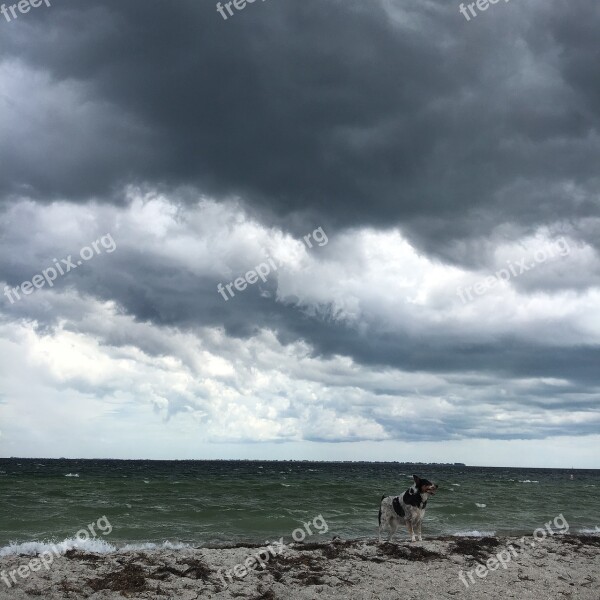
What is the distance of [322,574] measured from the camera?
42.1 feet

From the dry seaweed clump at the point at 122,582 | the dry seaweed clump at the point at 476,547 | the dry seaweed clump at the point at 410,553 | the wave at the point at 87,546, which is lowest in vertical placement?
the wave at the point at 87,546

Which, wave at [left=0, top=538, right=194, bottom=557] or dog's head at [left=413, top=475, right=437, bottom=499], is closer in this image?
dog's head at [left=413, top=475, right=437, bottom=499]

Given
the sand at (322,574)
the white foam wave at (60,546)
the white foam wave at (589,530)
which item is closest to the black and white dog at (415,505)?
the sand at (322,574)

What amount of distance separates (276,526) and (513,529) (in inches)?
403

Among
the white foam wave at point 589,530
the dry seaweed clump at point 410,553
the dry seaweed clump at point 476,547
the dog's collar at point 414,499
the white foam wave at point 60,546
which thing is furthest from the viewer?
the white foam wave at point 589,530

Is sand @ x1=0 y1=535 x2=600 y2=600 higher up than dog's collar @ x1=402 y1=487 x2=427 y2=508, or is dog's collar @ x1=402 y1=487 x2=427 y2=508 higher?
dog's collar @ x1=402 y1=487 x2=427 y2=508

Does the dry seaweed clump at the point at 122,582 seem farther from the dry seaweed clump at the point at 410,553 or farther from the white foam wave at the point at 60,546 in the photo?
the dry seaweed clump at the point at 410,553

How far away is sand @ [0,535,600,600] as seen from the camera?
11500 millimetres

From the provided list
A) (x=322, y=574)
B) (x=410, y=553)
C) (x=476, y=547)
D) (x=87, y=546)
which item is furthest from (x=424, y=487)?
(x=87, y=546)

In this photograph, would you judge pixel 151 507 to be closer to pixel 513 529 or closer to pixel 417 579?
→ pixel 513 529

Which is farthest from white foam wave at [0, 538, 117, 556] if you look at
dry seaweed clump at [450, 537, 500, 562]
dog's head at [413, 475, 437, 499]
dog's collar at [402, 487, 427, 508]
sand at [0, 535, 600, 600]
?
dry seaweed clump at [450, 537, 500, 562]

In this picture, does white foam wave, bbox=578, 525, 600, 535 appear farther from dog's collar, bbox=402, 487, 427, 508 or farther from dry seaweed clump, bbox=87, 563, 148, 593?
dry seaweed clump, bbox=87, 563, 148, 593

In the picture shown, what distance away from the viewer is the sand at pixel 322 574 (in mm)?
11500

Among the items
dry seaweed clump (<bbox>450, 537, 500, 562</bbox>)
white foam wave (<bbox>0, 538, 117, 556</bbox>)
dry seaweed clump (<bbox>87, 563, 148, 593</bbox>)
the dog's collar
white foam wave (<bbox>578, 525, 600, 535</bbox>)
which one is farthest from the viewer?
white foam wave (<bbox>578, 525, 600, 535</bbox>)
